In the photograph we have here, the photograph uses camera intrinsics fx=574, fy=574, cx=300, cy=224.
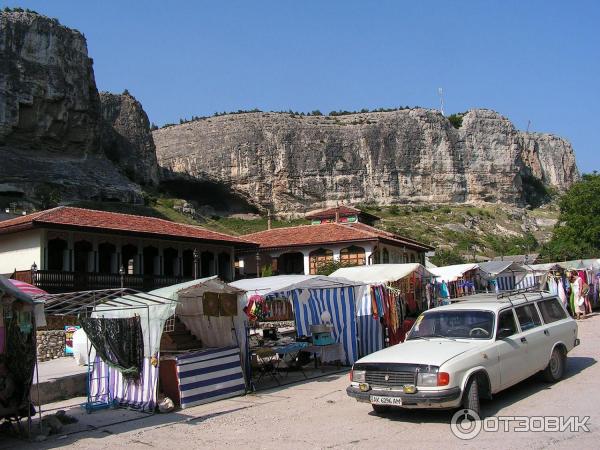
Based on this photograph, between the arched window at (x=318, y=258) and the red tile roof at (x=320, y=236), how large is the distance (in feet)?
2.66

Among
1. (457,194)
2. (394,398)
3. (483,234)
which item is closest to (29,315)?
(394,398)

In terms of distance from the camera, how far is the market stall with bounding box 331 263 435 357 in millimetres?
14047

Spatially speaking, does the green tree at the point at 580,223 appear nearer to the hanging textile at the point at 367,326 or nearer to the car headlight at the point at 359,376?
the hanging textile at the point at 367,326

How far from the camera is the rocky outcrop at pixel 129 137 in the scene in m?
69.9

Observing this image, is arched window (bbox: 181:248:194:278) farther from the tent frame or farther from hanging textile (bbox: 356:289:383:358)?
the tent frame

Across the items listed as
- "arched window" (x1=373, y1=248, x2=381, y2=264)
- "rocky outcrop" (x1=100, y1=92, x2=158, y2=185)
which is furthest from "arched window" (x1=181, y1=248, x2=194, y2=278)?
"rocky outcrop" (x1=100, y1=92, x2=158, y2=185)

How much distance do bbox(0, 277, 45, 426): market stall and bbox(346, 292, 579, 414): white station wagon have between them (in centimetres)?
455

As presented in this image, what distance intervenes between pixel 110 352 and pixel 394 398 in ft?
17.0

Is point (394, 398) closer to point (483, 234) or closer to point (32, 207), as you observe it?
point (32, 207)

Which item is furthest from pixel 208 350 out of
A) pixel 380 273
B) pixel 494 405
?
pixel 380 273

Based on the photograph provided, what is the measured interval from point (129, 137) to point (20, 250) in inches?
2029

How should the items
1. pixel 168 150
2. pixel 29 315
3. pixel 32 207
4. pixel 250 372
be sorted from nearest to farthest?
pixel 29 315 < pixel 250 372 < pixel 32 207 < pixel 168 150

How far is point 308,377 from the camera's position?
12.3 meters

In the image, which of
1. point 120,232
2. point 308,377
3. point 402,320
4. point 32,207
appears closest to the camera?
point 308,377
